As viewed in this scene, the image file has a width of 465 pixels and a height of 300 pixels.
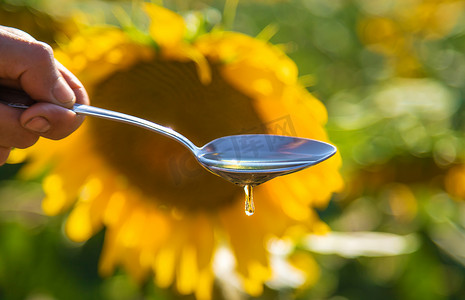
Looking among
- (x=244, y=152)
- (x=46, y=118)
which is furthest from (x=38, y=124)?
(x=244, y=152)

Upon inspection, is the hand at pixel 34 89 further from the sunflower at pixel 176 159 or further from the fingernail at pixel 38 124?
the sunflower at pixel 176 159

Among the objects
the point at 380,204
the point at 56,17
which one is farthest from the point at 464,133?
the point at 56,17

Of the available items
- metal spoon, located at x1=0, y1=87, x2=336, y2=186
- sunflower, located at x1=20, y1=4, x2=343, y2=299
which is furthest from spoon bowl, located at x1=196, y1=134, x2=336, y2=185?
sunflower, located at x1=20, y1=4, x2=343, y2=299

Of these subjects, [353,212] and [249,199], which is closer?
[249,199]

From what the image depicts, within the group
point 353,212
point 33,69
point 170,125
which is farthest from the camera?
point 353,212

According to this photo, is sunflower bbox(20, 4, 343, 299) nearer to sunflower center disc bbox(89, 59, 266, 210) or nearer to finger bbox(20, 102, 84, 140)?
sunflower center disc bbox(89, 59, 266, 210)

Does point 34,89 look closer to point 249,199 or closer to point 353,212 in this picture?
point 249,199
